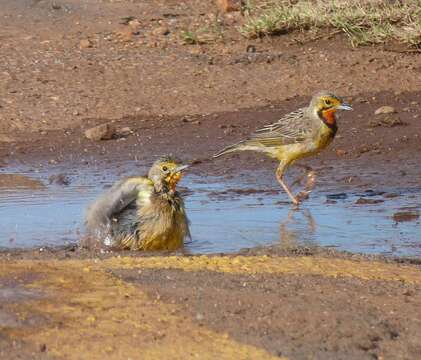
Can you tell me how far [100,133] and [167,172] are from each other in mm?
3673

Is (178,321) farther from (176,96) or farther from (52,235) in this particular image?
(176,96)

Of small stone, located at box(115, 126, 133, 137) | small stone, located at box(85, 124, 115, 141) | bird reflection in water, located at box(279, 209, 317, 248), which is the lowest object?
bird reflection in water, located at box(279, 209, 317, 248)

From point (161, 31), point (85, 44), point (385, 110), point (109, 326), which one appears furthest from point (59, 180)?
point (109, 326)

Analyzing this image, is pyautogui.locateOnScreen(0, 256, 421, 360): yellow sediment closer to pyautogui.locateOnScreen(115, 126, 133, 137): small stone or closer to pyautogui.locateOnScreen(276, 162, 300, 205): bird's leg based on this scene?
pyautogui.locateOnScreen(276, 162, 300, 205): bird's leg

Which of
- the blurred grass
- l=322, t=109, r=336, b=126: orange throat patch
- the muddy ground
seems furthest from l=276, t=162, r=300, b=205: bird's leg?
the blurred grass

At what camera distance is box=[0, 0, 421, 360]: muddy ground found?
6.05 m

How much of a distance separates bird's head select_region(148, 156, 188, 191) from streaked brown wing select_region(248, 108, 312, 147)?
2503mm

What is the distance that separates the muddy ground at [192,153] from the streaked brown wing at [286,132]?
477 millimetres

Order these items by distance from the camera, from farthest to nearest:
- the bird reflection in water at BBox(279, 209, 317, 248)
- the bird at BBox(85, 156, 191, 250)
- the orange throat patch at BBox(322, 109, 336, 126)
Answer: the orange throat patch at BBox(322, 109, 336, 126) → the bird reflection in water at BBox(279, 209, 317, 248) → the bird at BBox(85, 156, 191, 250)

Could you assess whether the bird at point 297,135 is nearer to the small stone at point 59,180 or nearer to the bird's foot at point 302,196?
the bird's foot at point 302,196

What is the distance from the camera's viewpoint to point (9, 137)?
13156 mm

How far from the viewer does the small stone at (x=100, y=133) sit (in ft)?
42.9

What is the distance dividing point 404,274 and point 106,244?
241 cm

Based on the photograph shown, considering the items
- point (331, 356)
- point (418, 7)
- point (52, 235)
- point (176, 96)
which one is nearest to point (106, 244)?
point (52, 235)
